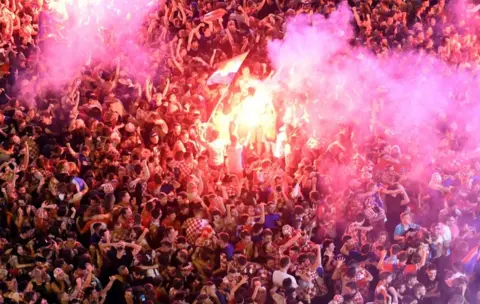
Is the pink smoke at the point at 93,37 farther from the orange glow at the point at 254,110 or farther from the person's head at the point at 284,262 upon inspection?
the person's head at the point at 284,262

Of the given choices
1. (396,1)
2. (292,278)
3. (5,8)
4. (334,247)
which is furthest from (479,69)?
(5,8)

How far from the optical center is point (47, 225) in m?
7.85

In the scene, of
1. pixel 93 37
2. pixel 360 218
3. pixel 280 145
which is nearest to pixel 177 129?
pixel 280 145

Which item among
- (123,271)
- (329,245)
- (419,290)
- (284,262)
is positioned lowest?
(419,290)

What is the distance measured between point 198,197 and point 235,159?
1.20m

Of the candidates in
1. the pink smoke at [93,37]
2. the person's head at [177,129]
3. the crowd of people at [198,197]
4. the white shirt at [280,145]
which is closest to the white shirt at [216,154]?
the crowd of people at [198,197]

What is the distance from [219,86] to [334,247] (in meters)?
2.93

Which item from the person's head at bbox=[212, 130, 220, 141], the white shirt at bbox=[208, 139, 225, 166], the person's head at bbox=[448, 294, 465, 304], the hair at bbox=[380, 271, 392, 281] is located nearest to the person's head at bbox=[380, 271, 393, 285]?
the hair at bbox=[380, 271, 392, 281]

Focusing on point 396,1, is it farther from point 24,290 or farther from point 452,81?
point 24,290

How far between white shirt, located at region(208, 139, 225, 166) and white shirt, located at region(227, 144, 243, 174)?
77mm

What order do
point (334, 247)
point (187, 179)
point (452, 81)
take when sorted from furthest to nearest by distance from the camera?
point (452, 81) < point (187, 179) < point (334, 247)

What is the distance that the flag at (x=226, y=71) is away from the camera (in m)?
10.4

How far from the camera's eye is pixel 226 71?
34.6 ft

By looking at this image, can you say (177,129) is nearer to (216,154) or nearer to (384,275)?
(216,154)
